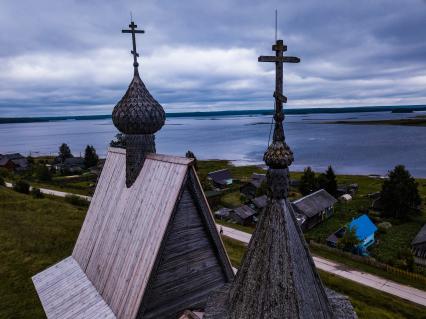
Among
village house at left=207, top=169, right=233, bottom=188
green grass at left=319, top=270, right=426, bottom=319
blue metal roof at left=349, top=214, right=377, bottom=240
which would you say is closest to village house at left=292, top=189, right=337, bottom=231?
blue metal roof at left=349, top=214, right=377, bottom=240

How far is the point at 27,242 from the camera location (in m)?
27.8

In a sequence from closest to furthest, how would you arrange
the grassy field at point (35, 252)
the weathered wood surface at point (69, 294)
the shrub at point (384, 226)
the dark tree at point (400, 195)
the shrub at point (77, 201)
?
1. the weathered wood surface at point (69, 294)
2. the grassy field at point (35, 252)
3. the shrub at point (384, 226)
4. the dark tree at point (400, 195)
5. the shrub at point (77, 201)

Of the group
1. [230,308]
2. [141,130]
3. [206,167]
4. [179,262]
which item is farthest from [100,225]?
[206,167]

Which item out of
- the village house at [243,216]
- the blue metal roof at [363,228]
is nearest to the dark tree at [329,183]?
the village house at [243,216]

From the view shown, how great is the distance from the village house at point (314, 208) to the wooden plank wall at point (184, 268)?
111ft

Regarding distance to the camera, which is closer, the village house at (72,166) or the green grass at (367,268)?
the green grass at (367,268)

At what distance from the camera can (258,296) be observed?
539 cm

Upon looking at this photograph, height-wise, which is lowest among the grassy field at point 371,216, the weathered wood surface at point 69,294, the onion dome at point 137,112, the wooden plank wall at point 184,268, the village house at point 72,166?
the grassy field at point 371,216

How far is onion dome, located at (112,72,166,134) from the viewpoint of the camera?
12.4 meters

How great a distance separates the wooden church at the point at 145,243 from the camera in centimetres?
871

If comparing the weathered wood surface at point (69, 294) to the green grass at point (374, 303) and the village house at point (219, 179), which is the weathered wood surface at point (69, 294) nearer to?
the green grass at point (374, 303)

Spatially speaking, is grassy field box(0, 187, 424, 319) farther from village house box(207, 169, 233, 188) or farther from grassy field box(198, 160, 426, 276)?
village house box(207, 169, 233, 188)

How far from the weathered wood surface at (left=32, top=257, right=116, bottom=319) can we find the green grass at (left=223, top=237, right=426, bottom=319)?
45.7ft

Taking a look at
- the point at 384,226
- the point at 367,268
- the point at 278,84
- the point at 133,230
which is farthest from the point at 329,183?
the point at 278,84
